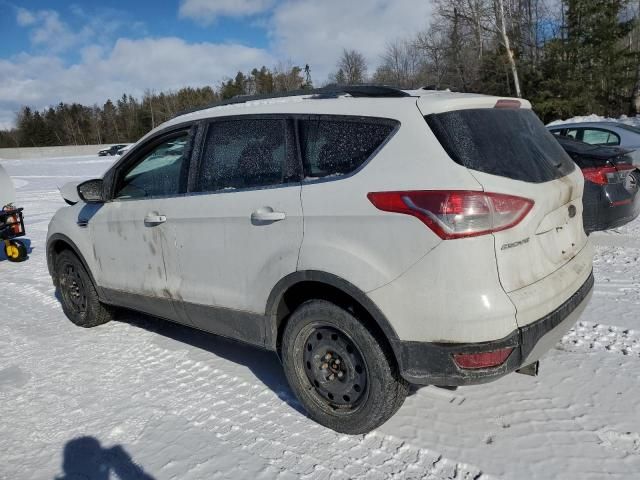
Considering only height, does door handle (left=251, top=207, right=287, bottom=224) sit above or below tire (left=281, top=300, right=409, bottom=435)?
above

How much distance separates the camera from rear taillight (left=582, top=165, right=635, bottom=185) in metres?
5.52

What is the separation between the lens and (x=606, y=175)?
5523 millimetres

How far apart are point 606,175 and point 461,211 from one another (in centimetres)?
407

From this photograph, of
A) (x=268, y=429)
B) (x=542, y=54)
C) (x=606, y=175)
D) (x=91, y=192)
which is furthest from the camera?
(x=542, y=54)

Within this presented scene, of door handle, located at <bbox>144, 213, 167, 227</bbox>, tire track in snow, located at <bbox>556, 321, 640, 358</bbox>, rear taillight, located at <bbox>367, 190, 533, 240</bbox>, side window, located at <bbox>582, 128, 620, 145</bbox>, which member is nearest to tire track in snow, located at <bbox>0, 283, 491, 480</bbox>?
door handle, located at <bbox>144, 213, 167, 227</bbox>

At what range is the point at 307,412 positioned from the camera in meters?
3.19

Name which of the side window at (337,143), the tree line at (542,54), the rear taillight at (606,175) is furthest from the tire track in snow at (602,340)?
the tree line at (542,54)

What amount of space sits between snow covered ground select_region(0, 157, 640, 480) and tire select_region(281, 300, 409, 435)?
0.49ft

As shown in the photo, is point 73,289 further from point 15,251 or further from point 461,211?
point 461,211

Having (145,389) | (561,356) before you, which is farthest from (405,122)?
(145,389)

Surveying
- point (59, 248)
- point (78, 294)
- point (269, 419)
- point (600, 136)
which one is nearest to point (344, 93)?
point (269, 419)

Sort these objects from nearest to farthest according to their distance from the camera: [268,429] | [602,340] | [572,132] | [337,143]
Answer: [337,143], [268,429], [602,340], [572,132]

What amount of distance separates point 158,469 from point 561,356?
2847 millimetres

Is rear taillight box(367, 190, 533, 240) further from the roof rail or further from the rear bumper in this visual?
the roof rail
